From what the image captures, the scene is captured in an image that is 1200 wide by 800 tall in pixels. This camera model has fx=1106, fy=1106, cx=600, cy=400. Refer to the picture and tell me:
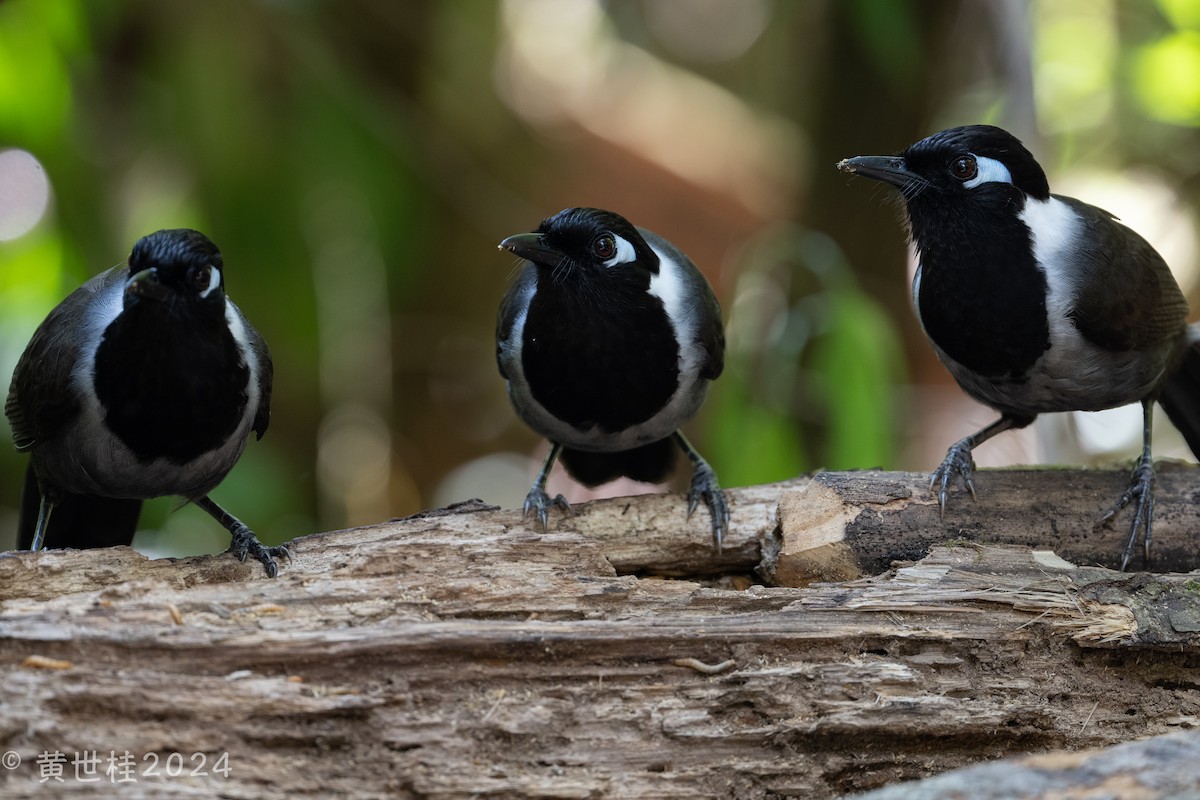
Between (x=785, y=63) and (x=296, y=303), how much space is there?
4.88 meters

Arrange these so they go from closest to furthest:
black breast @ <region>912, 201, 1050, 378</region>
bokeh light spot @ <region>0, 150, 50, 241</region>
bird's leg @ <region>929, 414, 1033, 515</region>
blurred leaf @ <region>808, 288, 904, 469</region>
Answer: black breast @ <region>912, 201, 1050, 378</region>
bird's leg @ <region>929, 414, 1033, 515</region>
blurred leaf @ <region>808, 288, 904, 469</region>
bokeh light spot @ <region>0, 150, 50, 241</region>

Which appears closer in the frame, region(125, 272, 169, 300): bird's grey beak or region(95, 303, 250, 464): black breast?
region(125, 272, 169, 300): bird's grey beak

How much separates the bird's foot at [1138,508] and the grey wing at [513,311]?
91.0 inches

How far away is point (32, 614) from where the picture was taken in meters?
2.97

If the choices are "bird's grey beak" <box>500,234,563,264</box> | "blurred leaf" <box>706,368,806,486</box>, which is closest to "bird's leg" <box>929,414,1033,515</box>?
"blurred leaf" <box>706,368,806,486</box>

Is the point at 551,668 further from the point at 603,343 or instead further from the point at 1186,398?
the point at 1186,398

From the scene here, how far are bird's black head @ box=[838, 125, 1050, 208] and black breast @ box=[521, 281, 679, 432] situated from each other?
979 mm

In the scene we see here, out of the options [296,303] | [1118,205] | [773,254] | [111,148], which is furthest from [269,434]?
[1118,205]

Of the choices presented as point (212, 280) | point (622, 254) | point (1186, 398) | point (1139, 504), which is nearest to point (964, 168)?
point (622, 254)

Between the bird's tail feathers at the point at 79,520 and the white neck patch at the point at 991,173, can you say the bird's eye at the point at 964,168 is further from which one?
the bird's tail feathers at the point at 79,520

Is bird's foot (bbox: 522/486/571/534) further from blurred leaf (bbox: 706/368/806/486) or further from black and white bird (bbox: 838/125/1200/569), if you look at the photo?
black and white bird (bbox: 838/125/1200/569)

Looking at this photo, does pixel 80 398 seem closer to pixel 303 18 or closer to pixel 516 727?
pixel 516 727

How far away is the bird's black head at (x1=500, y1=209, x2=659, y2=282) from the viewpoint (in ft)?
13.3

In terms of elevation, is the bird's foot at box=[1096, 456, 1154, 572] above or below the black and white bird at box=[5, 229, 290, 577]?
below
